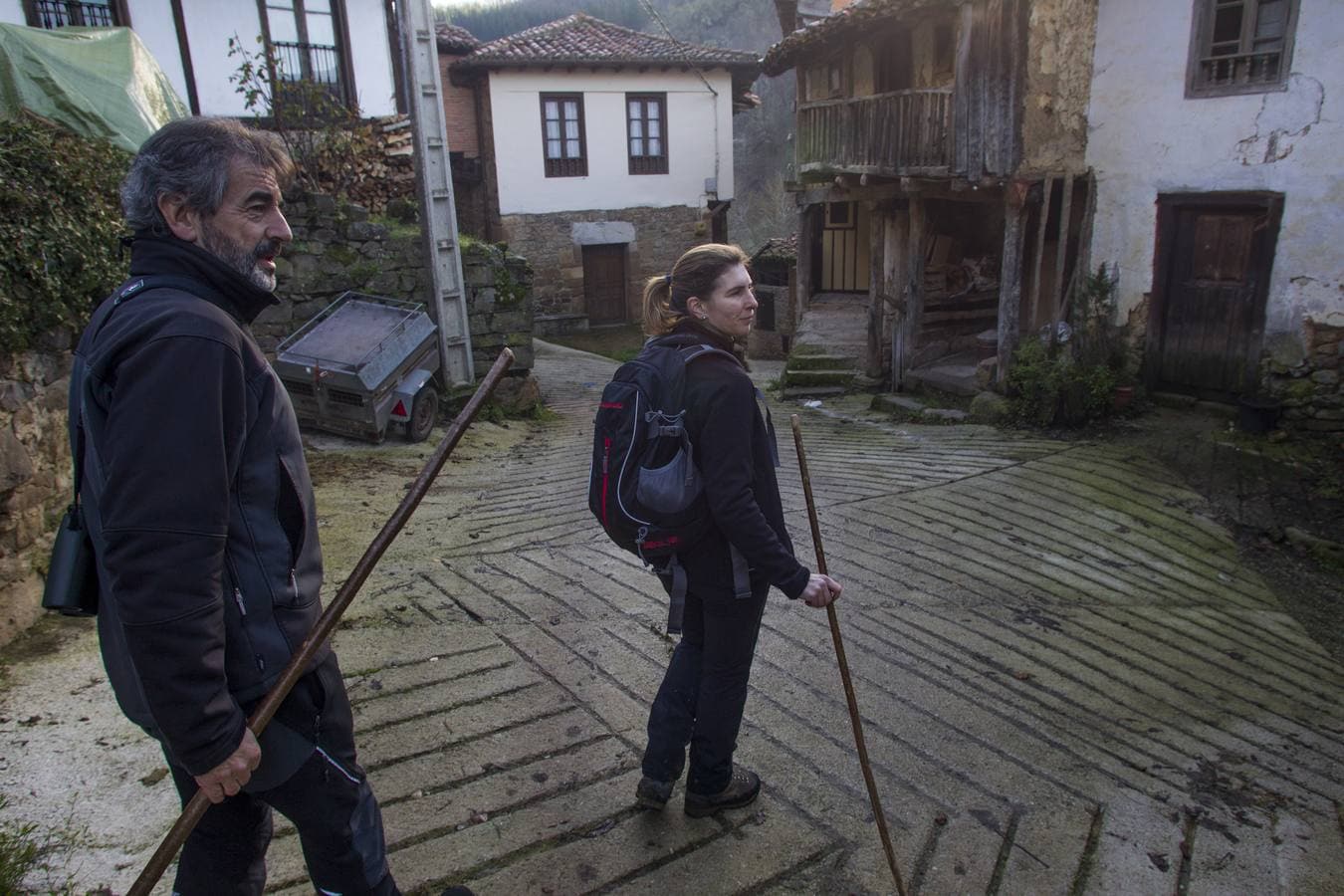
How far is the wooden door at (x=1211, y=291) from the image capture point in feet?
29.9

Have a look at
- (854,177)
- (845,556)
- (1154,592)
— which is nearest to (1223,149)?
(854,177)

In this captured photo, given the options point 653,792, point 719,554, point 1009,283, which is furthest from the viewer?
point 1009,283

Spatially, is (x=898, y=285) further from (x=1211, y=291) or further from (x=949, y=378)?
(x=1211, y=291)

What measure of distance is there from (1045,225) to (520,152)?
13100 millimetres

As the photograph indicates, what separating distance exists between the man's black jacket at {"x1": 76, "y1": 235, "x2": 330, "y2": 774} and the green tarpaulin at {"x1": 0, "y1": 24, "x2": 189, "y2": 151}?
238 inches

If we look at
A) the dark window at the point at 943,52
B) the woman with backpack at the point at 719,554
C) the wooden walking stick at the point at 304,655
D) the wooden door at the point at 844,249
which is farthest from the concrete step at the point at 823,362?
the wooden walking stick at the point at 304,655

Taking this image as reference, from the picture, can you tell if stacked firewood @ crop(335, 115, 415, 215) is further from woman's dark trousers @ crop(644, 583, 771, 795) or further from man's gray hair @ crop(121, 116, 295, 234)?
man's gray hair @ crop(121, 116, 295, 234)

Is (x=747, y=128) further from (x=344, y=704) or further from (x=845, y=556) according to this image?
(x=344, y=704)

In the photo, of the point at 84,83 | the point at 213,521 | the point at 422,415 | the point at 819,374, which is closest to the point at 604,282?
the point at 819,374

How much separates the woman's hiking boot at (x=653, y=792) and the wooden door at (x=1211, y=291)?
29.6 feet

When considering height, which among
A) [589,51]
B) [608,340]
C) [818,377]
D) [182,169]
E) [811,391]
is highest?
[589,51]

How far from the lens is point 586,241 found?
21.1 metres

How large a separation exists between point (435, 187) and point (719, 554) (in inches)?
292

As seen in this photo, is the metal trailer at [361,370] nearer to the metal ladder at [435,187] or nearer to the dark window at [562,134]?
the metal ladder at [435,187]
